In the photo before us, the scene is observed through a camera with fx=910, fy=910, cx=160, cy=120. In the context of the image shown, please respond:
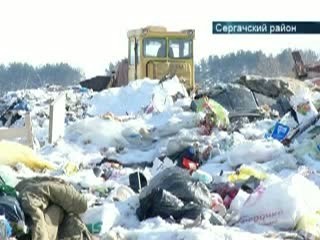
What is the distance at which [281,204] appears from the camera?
7.16 m

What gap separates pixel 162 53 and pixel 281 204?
15.1 meters

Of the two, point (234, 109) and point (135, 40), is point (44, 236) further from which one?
point (135, 40)

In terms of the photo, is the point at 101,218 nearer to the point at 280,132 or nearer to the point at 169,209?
the point at 169,209

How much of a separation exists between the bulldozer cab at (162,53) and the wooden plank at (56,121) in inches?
281

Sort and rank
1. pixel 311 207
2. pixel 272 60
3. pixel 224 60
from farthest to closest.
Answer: pixel 224 60 → pixel 272 60 → pixel 311 207

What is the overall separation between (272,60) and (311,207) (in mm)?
63955

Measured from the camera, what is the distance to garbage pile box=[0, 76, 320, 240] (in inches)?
254

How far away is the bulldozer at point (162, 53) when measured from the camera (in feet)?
71.6

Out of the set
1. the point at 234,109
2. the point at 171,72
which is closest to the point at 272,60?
the point at 171,72

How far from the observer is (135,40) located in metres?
22.0

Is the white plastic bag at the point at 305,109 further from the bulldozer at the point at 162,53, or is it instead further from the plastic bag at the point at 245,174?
the bulldozer at the point at 162,53

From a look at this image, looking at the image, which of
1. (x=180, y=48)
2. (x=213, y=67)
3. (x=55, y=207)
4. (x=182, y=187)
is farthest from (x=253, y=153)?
(x=213, y=67)

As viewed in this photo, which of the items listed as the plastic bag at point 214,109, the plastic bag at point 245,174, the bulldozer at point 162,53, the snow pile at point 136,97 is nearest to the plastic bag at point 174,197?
the plastic bag at point 245,174

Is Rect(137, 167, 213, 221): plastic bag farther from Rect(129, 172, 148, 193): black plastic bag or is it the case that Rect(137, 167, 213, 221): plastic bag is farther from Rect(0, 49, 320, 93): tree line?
Rect(0, 49, 320, 93): tree line
